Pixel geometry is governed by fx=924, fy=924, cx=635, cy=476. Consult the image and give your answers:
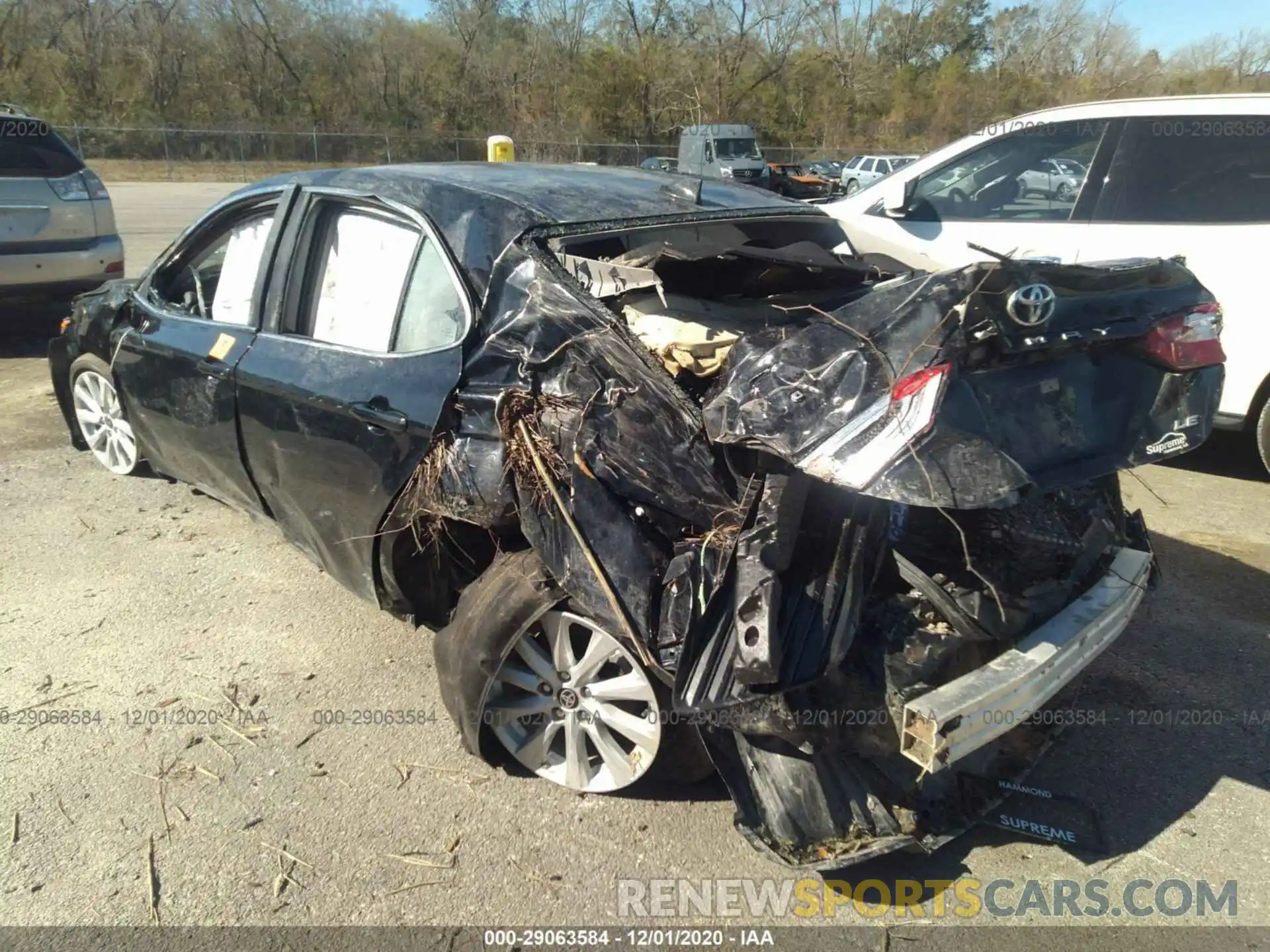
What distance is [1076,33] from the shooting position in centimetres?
5044

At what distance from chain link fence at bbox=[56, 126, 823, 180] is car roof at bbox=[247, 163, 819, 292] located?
30.9 meters

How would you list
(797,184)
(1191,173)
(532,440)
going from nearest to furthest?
(532,440)
(1191,173)
(797,184)

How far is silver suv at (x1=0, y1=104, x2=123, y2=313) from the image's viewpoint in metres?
7.83

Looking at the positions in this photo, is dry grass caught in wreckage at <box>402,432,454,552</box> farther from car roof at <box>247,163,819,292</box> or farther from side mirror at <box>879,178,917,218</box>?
side mirror at <box>879,178,917,218</box>

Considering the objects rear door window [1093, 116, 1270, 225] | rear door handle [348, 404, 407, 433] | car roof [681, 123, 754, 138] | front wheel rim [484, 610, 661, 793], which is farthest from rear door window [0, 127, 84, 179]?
car roof [681, 123, 754, 138]

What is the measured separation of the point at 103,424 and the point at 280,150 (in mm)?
35617

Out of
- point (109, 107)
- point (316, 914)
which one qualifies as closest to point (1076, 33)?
point (109, 107)

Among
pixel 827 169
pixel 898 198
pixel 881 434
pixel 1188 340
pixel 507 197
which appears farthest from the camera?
pixel 827 169

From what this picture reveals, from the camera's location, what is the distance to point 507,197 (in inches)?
124

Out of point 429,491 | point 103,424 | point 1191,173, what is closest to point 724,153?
point 1191,173

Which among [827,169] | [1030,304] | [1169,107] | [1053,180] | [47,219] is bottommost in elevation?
[47,219]

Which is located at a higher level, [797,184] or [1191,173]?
[1191,173]

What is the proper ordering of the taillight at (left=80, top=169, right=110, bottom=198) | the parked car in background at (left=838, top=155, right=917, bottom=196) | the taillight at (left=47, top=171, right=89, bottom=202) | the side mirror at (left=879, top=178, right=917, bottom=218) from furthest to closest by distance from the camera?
the parked car in background at (left=838, top=155, right=917, bottom=196), the taillight at (left=80, top=169, right=110, bottom=198), the taillight at (left=47, top=171, right=89, bottom=202), the side mirror at (left=879, top=178, right=917, bottom=218)

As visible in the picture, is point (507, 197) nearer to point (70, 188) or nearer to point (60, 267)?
point (60, 267)
